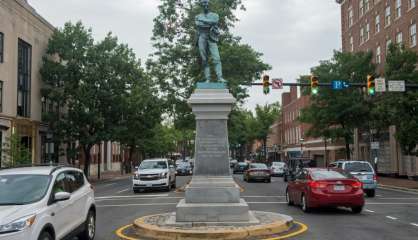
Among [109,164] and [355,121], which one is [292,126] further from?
[355,121]

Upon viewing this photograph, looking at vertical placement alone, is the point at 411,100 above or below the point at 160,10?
below

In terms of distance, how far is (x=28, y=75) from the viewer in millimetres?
39781

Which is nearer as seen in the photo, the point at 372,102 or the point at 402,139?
the point at 402,139

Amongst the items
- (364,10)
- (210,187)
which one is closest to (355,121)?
(364,10)

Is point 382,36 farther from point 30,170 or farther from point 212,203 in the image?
point 30,170

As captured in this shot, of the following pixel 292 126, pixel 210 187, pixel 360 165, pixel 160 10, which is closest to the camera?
pixel 210 187

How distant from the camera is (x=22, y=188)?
8.93 m

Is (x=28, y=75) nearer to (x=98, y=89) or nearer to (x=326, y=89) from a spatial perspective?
(x=98, y=89)

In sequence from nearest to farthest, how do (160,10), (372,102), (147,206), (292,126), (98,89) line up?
(147,206) → (160,10) → (372,102) → (98,89) → (292,126)

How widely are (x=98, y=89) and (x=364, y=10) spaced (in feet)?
87.6

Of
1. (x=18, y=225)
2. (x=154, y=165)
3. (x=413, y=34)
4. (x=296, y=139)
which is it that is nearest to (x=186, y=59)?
(x=154, y=165)

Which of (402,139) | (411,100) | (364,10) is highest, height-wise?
(364,10)

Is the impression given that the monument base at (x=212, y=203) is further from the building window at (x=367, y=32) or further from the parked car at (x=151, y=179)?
the building window at (x=367, y=32)

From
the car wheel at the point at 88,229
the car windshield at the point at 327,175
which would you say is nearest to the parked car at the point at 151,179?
the car windshield at the point at 327,175
